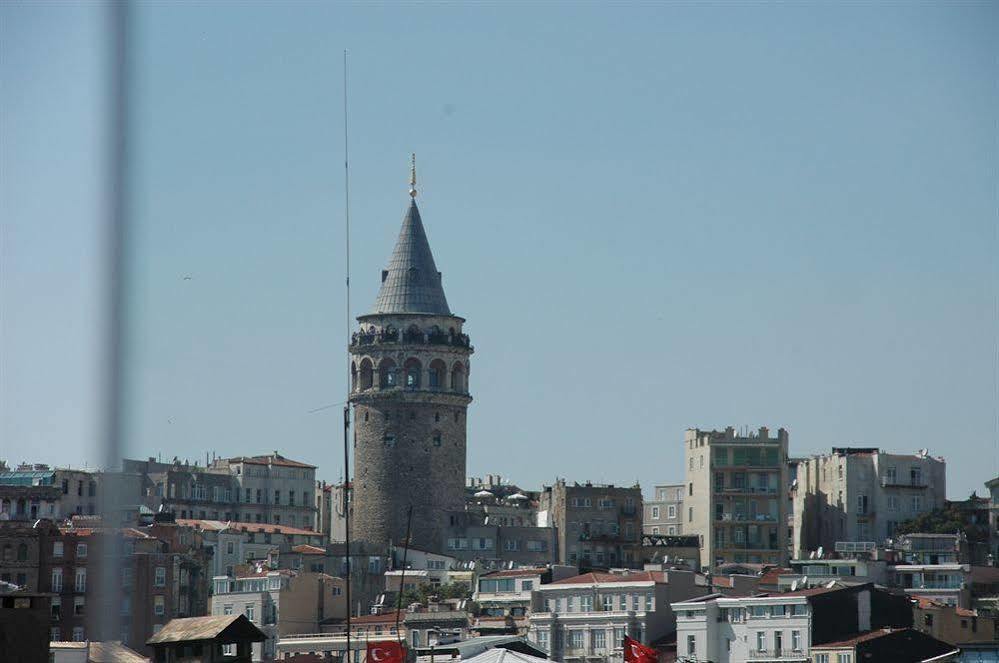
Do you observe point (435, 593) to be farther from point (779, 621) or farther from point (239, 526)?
point (779, 621)

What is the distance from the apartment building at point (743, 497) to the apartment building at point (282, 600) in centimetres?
1907

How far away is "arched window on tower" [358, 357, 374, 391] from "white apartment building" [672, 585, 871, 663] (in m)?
33.8

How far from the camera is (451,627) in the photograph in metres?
87.4

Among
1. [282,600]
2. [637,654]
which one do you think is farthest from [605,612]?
[637,654]

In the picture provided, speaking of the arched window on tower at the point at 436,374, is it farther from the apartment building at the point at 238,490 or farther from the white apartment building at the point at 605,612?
the white apartment building at the point at 605,612

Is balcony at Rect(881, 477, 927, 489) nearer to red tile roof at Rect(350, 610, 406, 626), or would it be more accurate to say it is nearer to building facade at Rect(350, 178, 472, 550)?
building facade at Rect(350, 178, 472, 550)

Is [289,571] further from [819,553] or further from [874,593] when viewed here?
[874,593]

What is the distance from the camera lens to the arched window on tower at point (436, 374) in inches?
4528

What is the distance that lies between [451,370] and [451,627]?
29.6 meters

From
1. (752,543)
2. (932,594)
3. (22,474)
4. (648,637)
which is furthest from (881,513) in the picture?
(22,474)

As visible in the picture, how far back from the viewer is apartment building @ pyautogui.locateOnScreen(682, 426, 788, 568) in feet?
360

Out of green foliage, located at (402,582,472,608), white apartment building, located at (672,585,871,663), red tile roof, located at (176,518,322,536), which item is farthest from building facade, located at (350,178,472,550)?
white apartment building, located at (672,585,871,663)

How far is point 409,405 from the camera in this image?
114m

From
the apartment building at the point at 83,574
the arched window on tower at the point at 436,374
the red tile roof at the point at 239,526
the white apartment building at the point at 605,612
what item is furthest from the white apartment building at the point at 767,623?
the red tile roof at the point at 239,526
